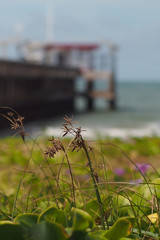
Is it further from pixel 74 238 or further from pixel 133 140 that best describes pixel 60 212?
pixel 133 140

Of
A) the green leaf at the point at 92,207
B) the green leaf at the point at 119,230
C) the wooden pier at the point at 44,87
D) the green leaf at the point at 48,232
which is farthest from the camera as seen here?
the wooden pier at the point at 44,87

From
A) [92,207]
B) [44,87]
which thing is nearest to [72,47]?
[44,87]

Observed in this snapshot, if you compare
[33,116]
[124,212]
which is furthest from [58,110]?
[124,212]

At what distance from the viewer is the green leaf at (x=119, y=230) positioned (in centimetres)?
79

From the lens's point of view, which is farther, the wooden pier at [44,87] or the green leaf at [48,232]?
the wooden pier at [44,87]

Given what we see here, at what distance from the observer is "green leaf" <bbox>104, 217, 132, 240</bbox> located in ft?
2.58

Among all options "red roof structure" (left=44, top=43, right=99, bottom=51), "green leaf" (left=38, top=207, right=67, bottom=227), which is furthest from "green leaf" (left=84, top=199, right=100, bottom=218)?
"red roof structure" (left=44, top=43, right=99, bottom=51)

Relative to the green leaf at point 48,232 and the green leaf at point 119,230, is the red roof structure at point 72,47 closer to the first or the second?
the green leaf at point 119,230

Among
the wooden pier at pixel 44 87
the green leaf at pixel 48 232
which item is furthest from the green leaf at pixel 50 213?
the wooden pier at pixel 44 87

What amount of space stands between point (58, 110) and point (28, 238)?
Answer: 24.6 metres

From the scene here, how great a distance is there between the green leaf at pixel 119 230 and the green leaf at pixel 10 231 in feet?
0.63

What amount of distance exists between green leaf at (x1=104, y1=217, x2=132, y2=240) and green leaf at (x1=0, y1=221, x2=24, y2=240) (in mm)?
193

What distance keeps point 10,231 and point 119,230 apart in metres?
0.23

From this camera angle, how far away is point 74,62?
30516 mm
